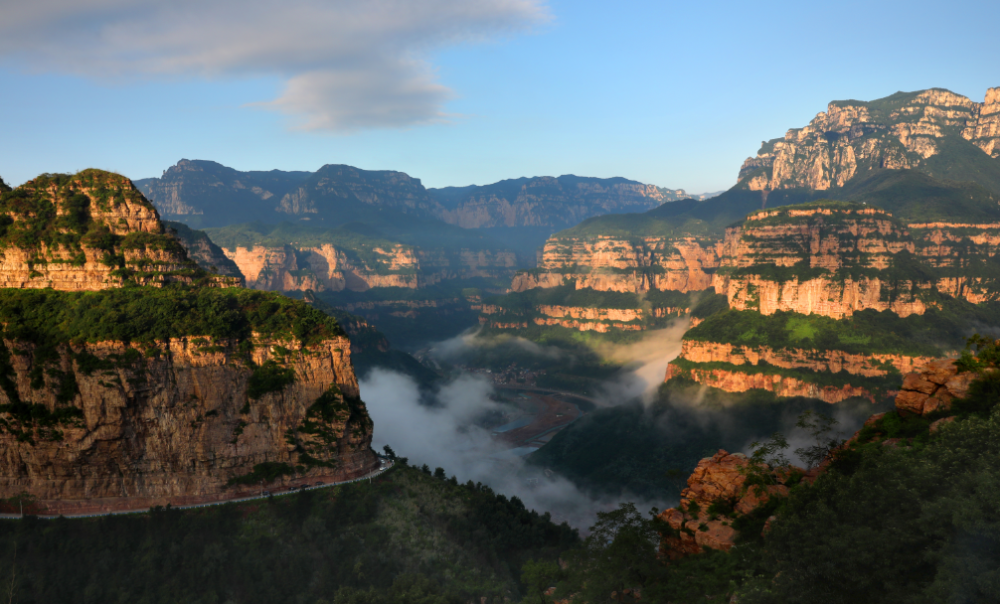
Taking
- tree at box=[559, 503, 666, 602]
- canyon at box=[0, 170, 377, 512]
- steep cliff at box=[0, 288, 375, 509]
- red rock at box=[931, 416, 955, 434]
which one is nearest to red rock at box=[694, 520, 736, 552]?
tree at box=[559, 503, 666, 602]

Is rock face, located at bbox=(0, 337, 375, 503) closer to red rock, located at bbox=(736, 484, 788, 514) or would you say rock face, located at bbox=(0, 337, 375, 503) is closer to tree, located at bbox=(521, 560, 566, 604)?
tree, located at bbox=(521, 560, 566, 604)

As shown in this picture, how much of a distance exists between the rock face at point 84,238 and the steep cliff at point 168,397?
6.04 metres

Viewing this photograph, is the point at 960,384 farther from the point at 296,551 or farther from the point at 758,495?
the point at 296,551

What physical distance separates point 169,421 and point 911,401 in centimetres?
9544

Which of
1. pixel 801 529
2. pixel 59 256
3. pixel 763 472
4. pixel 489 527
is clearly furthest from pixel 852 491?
pixel 59 256

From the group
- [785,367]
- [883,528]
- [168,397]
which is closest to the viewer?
[883,528]

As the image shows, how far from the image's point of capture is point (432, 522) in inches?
4003

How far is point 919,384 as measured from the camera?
60.5m

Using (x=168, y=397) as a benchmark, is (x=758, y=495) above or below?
below

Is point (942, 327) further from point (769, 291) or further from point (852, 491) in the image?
point (852, 491)

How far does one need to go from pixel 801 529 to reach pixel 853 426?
118 metres

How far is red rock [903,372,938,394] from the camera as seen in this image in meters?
59.3

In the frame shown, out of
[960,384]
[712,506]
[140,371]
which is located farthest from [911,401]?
[140,371]

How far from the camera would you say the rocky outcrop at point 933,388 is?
56.4 metres
